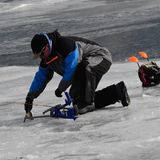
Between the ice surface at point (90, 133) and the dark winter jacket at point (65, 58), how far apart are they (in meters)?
0.46

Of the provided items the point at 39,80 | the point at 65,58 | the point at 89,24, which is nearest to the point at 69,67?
the point at 65,58

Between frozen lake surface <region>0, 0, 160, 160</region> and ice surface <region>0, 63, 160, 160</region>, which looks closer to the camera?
ice surface <region>0, 63, 160, 160</region>

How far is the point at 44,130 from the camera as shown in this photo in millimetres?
5949

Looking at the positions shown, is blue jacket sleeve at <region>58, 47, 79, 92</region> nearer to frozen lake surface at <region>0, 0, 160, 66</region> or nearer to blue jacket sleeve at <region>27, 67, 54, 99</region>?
blue jacket sleeve at <region>27, 67, 54, 99</region>

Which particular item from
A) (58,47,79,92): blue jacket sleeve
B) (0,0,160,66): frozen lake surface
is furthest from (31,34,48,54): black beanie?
(0,0,160,66): frozen lake surface

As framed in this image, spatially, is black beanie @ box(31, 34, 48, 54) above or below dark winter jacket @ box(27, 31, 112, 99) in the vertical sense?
above

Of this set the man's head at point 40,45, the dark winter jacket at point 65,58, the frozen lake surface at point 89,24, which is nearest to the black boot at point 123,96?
the dark winter jacket at point 65,58

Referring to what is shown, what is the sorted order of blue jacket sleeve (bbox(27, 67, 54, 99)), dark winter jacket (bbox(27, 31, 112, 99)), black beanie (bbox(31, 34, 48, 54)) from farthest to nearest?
blue jacket sleeve (bbox(27, 67, 54, 99)) < dark winter jacket (bbox(27, 31, 112, 99)) < black beanie (bbox(31, 34, 48, 54))

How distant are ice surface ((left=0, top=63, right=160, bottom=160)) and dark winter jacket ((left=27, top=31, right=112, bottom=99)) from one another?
1.51 feet

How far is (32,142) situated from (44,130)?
560mm

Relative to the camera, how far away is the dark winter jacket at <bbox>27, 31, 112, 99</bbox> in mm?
6324

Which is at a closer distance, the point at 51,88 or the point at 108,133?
the point at 108,133

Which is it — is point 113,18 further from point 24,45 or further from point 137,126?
point 137,126

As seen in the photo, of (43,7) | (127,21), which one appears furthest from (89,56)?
(43,7)
